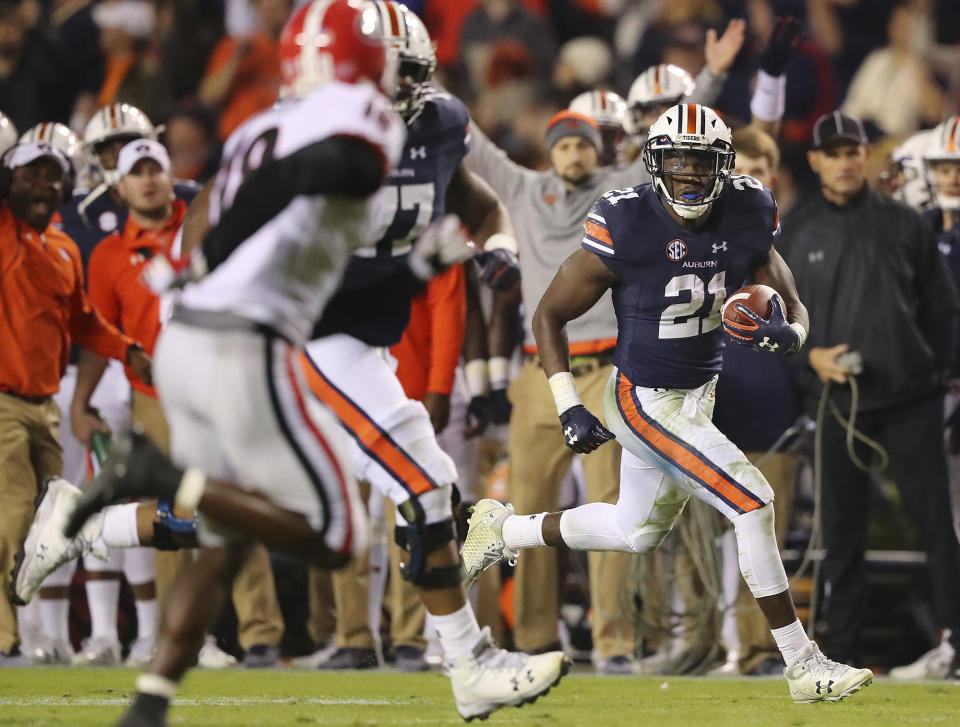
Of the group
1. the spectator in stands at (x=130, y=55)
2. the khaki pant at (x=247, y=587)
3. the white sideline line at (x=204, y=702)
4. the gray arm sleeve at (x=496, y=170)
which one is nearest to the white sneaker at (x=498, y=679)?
the white sideline line at (x=204, y=702)

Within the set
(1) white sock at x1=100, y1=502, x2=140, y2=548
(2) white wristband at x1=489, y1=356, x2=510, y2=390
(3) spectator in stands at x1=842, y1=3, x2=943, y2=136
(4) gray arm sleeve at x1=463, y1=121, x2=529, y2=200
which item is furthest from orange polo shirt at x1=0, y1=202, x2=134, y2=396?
(3) spectator in stands at x1=842, y1=3, x2=943, y2=136

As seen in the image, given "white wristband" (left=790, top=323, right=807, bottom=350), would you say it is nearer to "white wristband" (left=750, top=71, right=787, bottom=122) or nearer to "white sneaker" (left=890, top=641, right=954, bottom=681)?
"white sneaker" (left=890, top=641, right=954, bottom=681)

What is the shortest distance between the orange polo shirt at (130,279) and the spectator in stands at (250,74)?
138 inches

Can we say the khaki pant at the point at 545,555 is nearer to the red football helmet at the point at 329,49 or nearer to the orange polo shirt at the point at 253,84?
the red football helmet at the point at 329,49

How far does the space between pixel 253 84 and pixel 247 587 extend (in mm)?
4703

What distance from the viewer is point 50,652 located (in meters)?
Result: 7.13

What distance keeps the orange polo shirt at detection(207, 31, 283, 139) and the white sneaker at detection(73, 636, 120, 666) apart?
14.8ft

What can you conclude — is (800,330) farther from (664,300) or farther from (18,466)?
(18,466)

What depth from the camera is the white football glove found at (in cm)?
454

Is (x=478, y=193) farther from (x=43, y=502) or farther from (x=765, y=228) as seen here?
(x=43, y=502)

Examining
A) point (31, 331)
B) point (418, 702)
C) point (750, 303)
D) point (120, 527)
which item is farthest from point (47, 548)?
point (750, 303)

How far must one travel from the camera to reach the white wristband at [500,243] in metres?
5.10

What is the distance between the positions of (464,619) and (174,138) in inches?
256

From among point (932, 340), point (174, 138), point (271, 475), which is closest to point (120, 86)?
point (174, 138)
